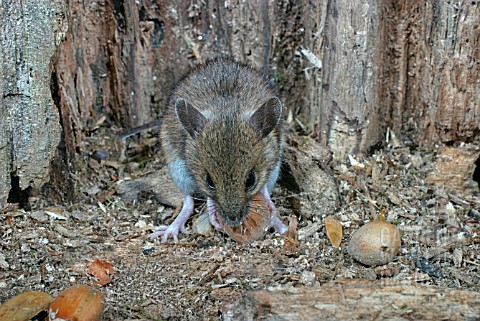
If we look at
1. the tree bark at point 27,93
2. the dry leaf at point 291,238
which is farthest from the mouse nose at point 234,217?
the tree bark at point 27,93

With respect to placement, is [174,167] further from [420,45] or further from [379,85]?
[420,45]

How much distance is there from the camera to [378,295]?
3719mm

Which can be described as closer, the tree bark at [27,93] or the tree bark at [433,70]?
the tree bark at [27,93]

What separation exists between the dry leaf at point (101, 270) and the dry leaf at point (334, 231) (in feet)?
5.18

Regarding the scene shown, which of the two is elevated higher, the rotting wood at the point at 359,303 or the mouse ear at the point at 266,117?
the mouse ear at the point at 266,117

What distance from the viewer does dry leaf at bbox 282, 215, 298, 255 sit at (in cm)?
470

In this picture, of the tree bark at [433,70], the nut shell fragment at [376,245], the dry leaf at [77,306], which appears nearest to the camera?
the dry leaf at [77,306]

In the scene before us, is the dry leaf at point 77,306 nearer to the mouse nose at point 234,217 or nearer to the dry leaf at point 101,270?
the dry leaf at point 101,270

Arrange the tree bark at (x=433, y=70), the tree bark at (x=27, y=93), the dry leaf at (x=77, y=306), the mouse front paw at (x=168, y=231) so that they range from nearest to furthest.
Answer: the dry leaf at (x=77, y=306), the tree bark at (x=27, y=93), the mouse front paw at (x=168, y=231), the tree bark at (x=433, y=70)

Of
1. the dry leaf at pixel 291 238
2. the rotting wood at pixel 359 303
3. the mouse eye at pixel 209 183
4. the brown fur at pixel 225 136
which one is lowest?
the dry leaf at pixel 291 238

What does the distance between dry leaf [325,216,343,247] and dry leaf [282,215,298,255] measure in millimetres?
242

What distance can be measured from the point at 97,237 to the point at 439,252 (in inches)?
98.5

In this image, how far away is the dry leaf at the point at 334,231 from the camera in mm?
4723

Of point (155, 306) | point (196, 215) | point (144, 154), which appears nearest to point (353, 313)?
point (155, 306)
